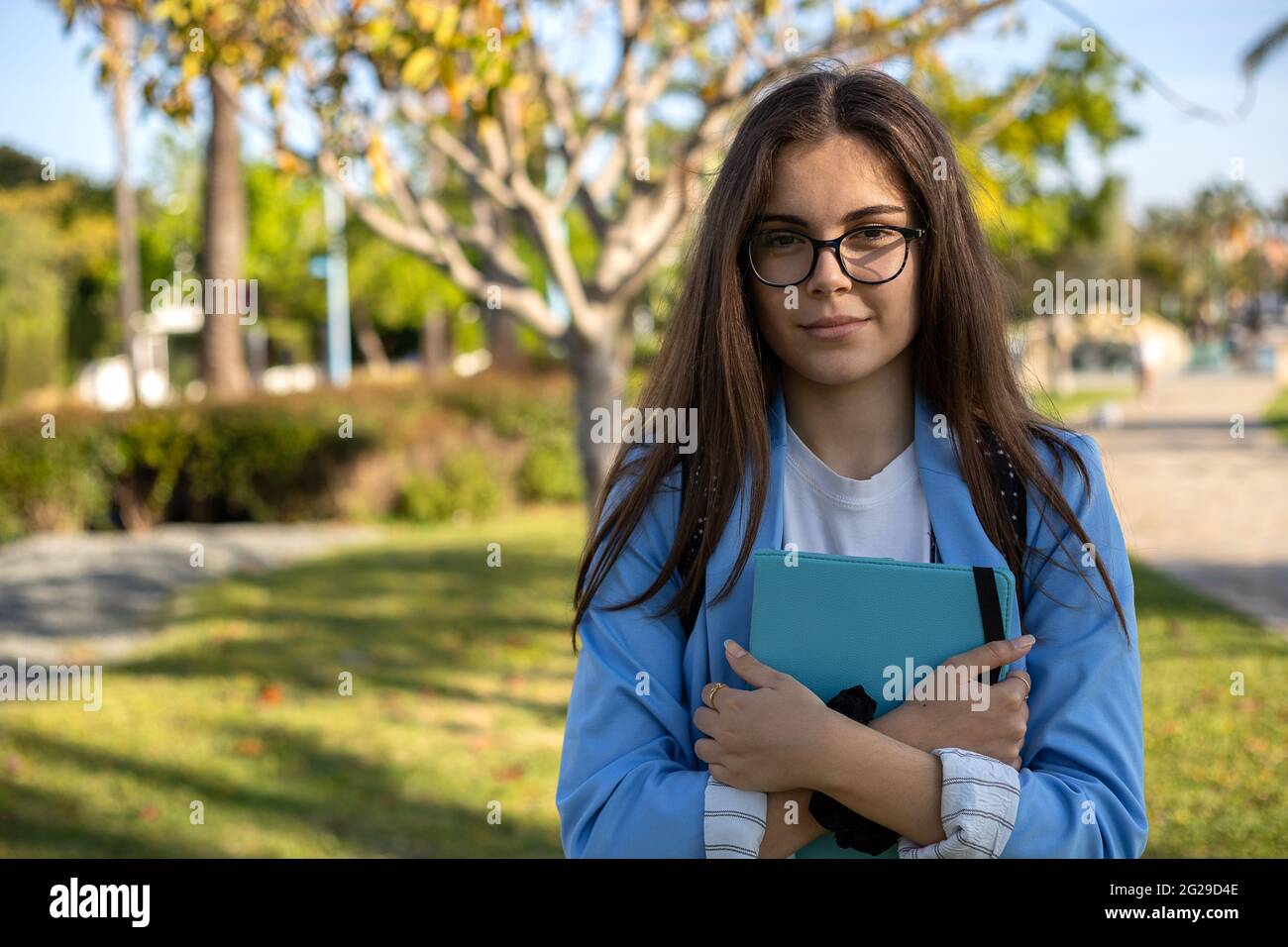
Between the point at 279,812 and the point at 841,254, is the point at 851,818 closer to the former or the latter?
the point at 841,254

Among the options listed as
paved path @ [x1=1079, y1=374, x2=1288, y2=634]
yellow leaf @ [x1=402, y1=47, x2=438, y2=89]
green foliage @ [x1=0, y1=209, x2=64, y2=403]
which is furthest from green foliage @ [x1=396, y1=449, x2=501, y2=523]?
green foliage @ [x1=0, y1=209, x2=64, y2=403]

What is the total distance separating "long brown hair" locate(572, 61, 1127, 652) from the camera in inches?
71.4

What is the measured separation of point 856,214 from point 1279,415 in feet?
78.3

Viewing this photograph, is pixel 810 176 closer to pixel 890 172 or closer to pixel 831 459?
pixel 890 172

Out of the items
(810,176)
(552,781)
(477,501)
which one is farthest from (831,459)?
(477,501)

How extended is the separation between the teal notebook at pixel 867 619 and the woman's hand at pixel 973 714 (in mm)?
29

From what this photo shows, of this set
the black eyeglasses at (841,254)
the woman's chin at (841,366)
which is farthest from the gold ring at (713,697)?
the black eyeglasses at (841,254)

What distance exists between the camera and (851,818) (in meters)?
1.66

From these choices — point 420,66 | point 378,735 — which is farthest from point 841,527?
point 378,735

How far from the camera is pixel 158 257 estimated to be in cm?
3581

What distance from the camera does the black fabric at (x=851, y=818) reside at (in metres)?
1.66

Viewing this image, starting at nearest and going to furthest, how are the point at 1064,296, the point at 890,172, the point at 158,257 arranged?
the point at 890,172, the point at 1064,296, the point at 158,257

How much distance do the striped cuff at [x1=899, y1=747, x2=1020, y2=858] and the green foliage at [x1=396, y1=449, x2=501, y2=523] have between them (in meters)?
13.0
